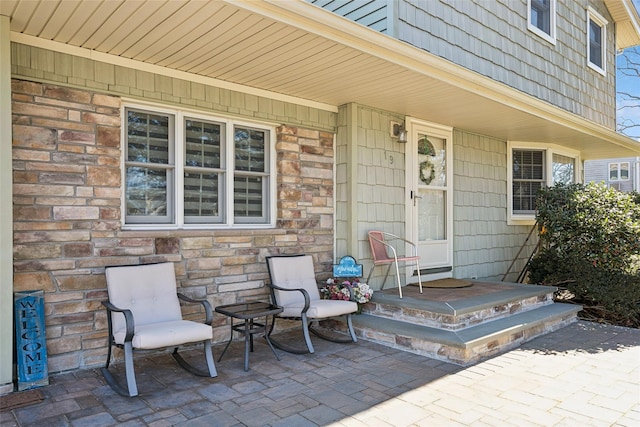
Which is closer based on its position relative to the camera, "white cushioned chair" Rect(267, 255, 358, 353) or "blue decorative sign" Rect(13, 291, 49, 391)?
"blue decorative sign" Rect(13, 291, 49, 391)

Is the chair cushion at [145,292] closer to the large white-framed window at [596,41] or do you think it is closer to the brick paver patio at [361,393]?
the brick paver patio at [361,393]

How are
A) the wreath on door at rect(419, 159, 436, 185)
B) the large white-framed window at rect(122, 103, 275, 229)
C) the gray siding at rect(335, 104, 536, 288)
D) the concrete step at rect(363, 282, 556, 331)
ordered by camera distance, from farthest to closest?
1. the wreath on door at rect(419, 159, 436, 185)
2. the gray siding at rect(335, 104, 536, 288)
3. the concrete step at rect(363, 282, 556, 331)
4. the large white-framed window at rect(122, 103, 275, 229)

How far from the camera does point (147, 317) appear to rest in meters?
3.69

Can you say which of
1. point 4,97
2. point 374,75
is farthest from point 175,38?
point 374,75

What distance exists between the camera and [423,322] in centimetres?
456

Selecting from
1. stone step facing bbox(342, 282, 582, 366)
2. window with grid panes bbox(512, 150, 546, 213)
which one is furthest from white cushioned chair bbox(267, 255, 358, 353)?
window with grid panes bbox(512, 150, 546, 213)

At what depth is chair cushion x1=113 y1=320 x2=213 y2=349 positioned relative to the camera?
3.15 metres

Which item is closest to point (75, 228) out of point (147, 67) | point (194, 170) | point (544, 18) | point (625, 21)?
point (194, 170)

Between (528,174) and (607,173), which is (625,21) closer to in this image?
(528,174)

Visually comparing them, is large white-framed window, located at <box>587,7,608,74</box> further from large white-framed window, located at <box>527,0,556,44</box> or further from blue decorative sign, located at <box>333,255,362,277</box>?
blue decorative sign, located at <box>333,255,362,277</box>

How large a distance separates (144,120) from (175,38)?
38.7 inches

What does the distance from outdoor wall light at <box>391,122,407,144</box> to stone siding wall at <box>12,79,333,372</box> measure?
104 inches

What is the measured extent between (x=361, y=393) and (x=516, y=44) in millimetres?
5706

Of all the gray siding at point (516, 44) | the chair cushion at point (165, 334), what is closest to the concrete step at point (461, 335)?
the chair cushion at point (165, 334)
